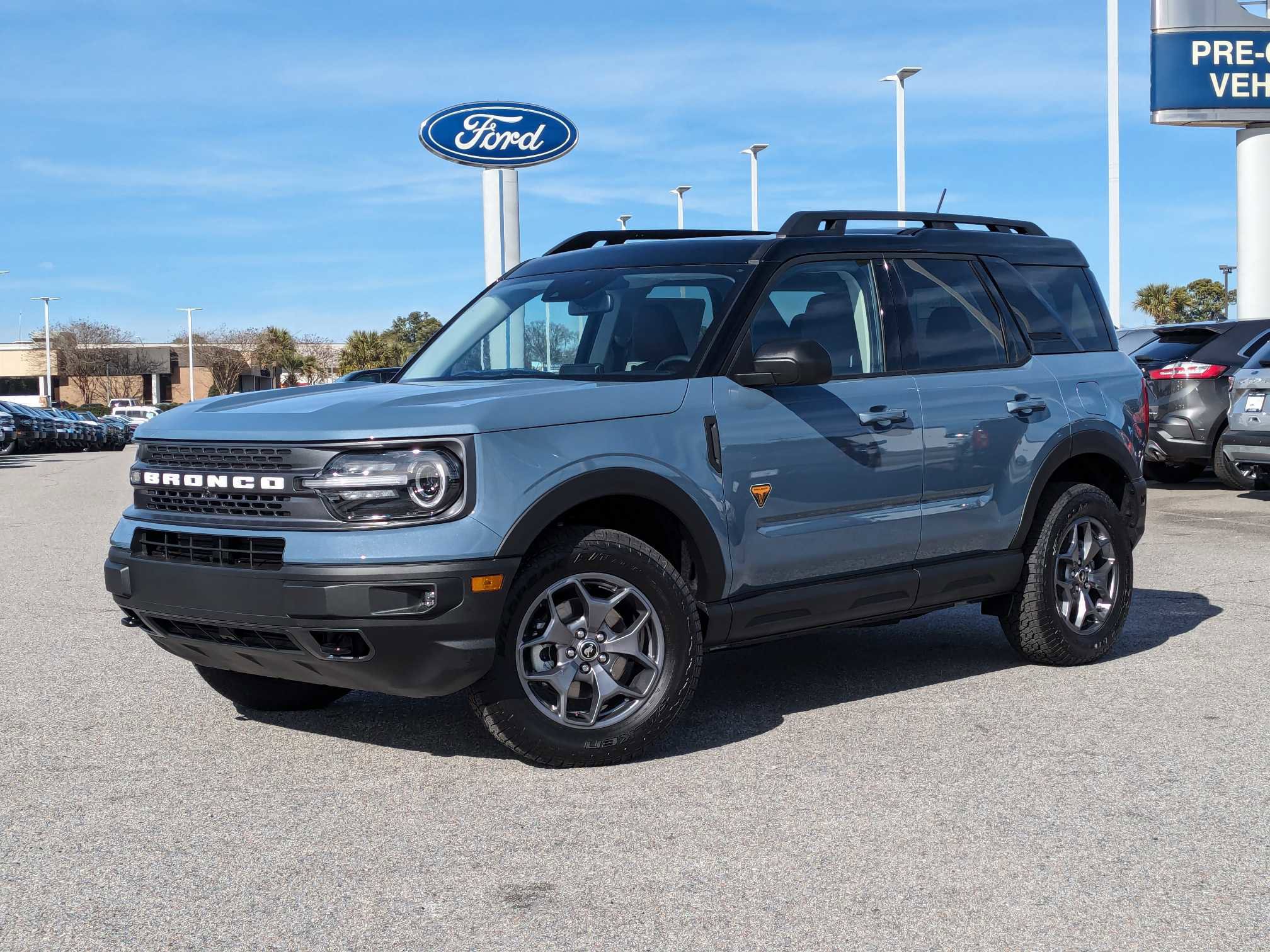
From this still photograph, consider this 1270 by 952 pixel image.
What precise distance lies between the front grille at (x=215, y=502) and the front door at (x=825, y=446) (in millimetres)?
1648

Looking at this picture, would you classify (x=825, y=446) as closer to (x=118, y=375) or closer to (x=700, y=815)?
(x=700, y=815)

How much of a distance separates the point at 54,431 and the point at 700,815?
43885mm

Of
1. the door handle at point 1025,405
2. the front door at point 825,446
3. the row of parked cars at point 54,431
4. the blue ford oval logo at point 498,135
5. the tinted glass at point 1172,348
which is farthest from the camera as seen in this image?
the row of parked cars at point 54,431

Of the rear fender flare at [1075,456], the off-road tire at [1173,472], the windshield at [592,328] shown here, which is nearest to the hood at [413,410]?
the windshield at [592,328]

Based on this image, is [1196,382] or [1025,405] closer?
[1025,405]

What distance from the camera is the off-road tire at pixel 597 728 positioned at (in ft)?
16.1

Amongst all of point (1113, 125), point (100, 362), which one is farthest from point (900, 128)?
point (100, 362)

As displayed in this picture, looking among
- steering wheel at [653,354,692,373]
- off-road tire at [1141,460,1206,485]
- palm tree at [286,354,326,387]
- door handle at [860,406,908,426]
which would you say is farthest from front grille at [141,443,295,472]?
palm tree at [286,354,326,387]

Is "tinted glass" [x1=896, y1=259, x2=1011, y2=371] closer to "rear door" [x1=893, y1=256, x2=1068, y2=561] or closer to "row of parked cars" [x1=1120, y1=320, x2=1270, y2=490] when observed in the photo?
"rear door" [x1=893, y1=256, x2=1068, y2=561]

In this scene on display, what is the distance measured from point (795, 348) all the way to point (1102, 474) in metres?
2.65

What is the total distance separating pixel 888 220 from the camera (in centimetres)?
655

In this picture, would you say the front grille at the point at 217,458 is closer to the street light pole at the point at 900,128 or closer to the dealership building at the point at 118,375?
the street light pole at the point at 900,128

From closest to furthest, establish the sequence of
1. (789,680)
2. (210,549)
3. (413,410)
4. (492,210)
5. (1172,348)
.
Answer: (413,410) → (210,549) → (789,680) → (1172,348) → (492,210)

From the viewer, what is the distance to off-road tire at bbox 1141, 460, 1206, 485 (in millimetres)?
17312
